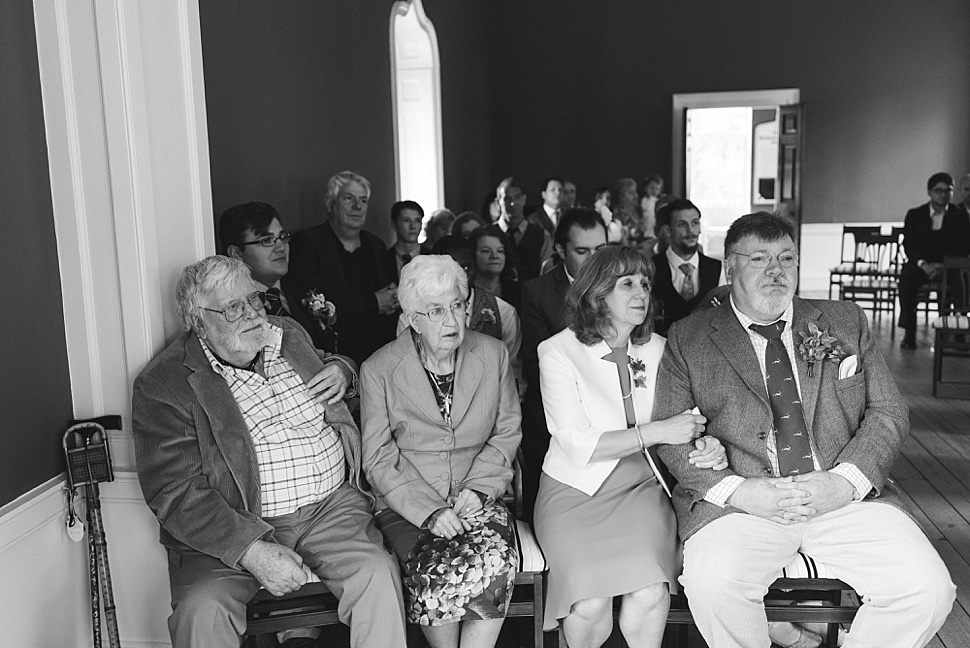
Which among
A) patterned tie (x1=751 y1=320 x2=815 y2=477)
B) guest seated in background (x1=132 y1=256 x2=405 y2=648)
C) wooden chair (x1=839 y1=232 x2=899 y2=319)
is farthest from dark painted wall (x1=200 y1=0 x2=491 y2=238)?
wooden chair (x1=839 y1=232 x2=899 y2=319)

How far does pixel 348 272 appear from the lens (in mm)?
4594

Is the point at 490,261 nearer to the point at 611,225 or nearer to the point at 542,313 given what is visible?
the point at 542,313

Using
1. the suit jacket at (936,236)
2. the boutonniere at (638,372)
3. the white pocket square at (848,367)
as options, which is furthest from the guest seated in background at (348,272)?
the suit jacket at (936,236)

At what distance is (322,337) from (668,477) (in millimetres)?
1620

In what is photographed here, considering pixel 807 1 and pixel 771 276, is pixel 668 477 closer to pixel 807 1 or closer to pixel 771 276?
pixel 771 276

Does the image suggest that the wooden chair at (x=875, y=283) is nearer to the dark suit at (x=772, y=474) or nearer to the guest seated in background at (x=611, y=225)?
the guest seated in background at (x=611, y=225)

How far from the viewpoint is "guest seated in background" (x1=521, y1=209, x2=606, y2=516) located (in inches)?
141

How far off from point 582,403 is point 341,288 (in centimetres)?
190

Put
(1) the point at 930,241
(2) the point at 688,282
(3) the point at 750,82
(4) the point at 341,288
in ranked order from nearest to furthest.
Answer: (4) the point at 341,288 < (2) the point at 688,282 < (1) the point at 930,241 < (3) the point at 750,82

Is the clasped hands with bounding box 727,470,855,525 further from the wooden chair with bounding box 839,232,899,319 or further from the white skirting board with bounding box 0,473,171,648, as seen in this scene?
the wooden chair with bounding box 839,232,899,319

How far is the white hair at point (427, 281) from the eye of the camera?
2.90m

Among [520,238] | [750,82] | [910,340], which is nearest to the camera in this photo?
[520,238]

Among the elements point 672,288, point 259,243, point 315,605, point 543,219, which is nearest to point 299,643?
point 315,605

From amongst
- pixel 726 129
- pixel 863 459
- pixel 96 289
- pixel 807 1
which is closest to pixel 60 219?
pixel 96 289
